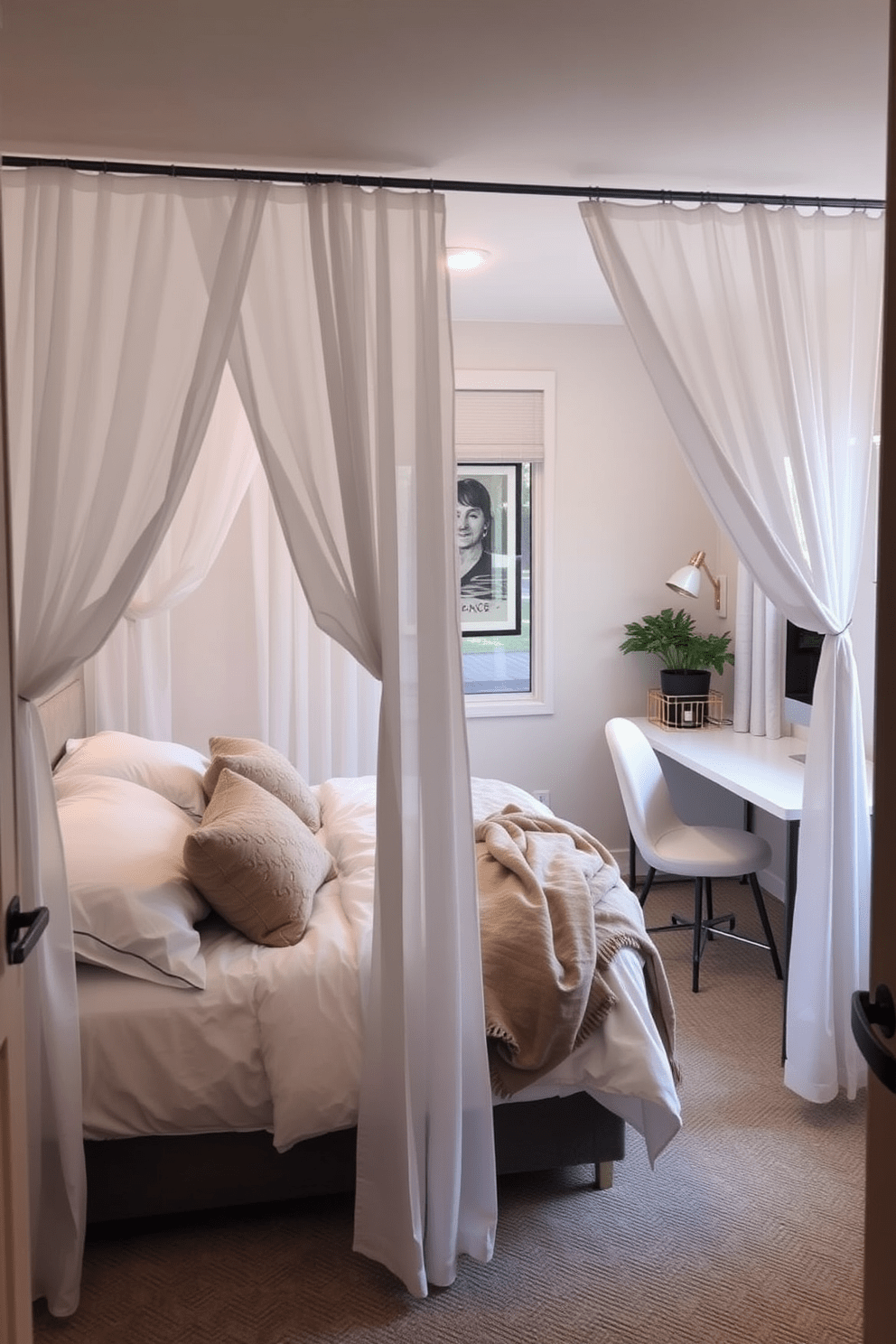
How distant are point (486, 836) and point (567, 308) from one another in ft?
8.65

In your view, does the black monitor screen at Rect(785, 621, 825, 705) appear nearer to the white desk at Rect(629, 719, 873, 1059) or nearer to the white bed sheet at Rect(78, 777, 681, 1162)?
the white desk at Rect(629, 719, 873, 1059)

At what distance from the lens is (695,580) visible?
4.99 metres

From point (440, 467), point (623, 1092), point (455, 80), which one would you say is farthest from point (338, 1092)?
point (455, 80)

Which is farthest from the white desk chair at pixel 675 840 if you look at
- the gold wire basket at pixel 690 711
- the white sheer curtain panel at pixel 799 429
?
the white sheer curtain panel at pixel 799 429

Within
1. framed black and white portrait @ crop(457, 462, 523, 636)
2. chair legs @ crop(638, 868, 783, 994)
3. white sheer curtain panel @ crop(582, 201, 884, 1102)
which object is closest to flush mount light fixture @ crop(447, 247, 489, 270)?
white sheer curtain panel @ crop(582, 201, 884, 1102)

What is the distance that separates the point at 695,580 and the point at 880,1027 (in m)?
3.74

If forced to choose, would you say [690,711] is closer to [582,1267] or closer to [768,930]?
[768,930]

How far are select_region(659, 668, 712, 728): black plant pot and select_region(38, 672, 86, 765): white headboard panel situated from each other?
2.49 m

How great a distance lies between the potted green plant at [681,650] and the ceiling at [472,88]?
2391 mm

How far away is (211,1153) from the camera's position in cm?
265

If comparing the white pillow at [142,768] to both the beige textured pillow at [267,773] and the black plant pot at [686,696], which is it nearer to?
the beige textured pillow at [267,773]

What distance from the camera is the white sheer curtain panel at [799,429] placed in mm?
2879

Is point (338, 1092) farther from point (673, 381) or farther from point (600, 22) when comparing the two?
point (600, 22)

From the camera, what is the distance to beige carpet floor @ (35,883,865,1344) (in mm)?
2436
